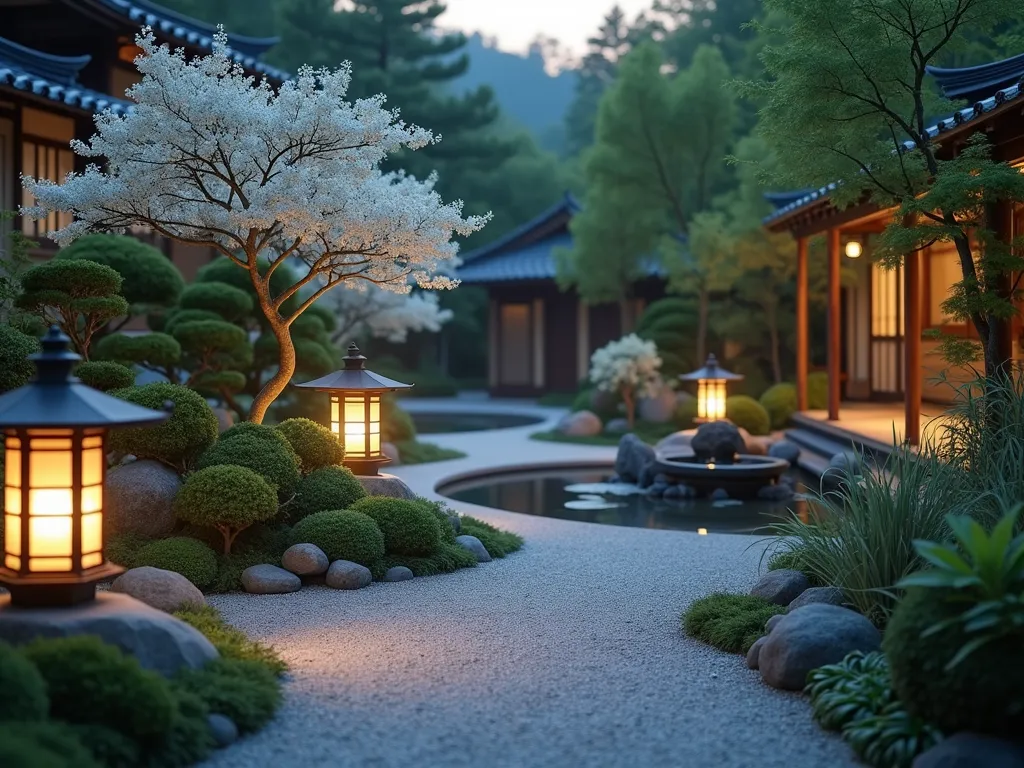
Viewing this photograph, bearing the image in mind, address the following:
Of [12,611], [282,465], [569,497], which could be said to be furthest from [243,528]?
[569,497]

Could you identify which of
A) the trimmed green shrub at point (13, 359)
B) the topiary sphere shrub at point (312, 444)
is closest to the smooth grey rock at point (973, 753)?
the topiary sphere shrub at point (312, 444)

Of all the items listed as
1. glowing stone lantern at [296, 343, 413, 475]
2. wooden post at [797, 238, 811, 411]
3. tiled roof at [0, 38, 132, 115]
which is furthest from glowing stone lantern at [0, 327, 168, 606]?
wooden post at [797, 238, 811, 411]

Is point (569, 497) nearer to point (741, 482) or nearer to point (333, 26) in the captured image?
point (741, 482)

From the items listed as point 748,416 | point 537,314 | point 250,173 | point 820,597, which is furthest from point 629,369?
point 820,597

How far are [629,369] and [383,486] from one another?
34.9 feet

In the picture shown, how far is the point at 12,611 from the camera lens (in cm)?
458

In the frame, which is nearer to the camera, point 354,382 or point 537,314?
point 354,382

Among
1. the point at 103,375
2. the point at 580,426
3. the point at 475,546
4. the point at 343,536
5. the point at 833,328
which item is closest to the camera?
the point at 343,536

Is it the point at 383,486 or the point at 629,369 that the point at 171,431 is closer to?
the point at 383,486

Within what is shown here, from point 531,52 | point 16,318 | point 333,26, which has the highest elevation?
point 531,52

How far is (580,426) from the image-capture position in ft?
61.6

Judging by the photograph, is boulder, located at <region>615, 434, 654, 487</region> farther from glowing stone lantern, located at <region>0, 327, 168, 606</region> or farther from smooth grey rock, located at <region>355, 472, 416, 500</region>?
glowing stone lantern, located at <region>0, 327, 168, 606</region>

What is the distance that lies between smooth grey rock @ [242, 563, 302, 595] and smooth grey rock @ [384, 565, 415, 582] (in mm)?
604

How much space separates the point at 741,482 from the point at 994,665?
8670 millimetres
